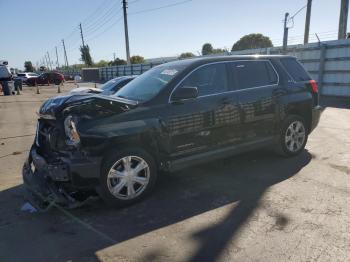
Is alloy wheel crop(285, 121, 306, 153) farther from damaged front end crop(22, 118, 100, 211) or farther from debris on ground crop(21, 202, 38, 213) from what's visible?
debris on ground crop(21, 202, 38, 213)

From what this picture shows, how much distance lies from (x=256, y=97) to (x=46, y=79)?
1639 inches

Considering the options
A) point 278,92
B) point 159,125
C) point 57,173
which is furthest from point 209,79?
point 57,173

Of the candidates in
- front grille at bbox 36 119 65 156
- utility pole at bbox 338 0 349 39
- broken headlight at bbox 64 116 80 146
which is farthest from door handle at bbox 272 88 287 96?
utility pole at bbox 338 0 349 39

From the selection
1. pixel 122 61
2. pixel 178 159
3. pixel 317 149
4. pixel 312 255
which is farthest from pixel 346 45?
pixel 122 61

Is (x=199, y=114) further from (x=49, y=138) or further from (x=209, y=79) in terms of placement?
(x=49, y=138)

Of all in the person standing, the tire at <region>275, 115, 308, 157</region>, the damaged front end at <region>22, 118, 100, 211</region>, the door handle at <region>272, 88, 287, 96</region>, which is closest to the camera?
the damaged front end at <region>22, 118, 100, 211</region>

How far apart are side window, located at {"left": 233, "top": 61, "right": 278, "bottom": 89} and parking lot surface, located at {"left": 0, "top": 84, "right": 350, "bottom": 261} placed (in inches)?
53.2

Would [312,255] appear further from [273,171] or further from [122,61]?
[122,61]

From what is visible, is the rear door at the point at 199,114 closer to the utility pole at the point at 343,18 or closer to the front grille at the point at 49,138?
the front grille at the point at 49,138

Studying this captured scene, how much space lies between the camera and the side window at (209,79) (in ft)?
16.1

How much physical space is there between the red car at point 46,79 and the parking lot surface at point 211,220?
3930cm

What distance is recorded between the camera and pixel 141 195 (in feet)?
14.8

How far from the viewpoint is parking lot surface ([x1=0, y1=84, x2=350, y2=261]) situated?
10.8 ft

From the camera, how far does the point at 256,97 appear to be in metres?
5.42
